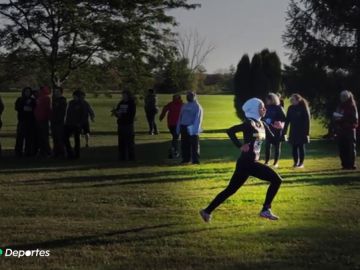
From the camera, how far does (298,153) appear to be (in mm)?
15492

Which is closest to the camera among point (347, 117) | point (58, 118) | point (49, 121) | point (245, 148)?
point (245, 148)

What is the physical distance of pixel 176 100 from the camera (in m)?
17.8

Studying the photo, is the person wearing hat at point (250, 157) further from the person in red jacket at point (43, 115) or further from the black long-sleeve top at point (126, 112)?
the person in red jacket at point (43, 115)

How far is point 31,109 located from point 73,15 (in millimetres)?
11700

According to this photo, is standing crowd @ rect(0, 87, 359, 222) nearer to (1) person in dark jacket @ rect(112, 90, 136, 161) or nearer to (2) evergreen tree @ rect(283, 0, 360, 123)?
(1) person in dark jacket @ rect(112, 90, 136, 161)

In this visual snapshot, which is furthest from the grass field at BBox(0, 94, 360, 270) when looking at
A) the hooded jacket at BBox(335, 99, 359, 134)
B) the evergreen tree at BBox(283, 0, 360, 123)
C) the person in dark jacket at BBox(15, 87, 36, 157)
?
the evergreen tree at BBox(283, 0, 360, 123)

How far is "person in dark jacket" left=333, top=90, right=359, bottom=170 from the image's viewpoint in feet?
47.4

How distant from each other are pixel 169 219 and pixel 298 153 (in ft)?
24.5

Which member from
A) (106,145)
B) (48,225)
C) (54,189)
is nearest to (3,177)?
(54,189)

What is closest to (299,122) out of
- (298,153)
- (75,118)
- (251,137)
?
(298,153)

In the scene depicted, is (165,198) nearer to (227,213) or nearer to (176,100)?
(227,213)

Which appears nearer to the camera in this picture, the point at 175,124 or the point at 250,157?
the point at 250,157

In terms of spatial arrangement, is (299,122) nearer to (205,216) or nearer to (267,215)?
(267,215)

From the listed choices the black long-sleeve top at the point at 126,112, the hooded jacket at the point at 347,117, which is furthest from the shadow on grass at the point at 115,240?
the black long-sleeve top at the point at 126,112
